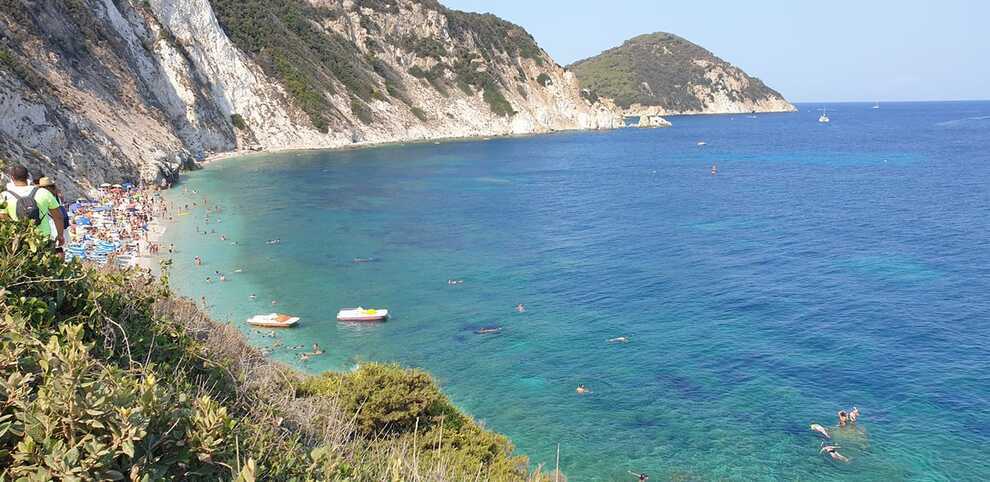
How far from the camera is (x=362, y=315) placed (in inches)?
1275

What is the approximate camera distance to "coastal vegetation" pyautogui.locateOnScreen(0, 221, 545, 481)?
4.47m

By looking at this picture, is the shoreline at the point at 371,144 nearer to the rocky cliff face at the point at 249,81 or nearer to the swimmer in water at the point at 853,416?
the rocky cliff face at the point at 249,81

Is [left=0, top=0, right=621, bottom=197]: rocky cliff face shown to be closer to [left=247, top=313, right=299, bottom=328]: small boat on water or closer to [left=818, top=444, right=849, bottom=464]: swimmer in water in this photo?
[left=247, top=313, right=299, bottom=328]: small boat on water

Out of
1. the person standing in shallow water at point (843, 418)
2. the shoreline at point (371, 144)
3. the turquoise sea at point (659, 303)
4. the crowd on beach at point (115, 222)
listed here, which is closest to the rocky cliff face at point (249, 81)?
the shoreline at point (371, 144)

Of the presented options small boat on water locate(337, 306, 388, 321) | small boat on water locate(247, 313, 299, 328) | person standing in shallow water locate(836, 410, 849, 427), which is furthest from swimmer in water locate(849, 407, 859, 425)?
small boat on water locate(247, 313, 299, 328)

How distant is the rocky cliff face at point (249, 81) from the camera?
61.3m

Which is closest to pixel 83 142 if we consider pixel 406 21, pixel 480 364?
pixel 480 364

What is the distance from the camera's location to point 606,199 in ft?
233

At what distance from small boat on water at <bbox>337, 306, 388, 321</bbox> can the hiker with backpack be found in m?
23.0

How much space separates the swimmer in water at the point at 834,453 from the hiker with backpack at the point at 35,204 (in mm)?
21224

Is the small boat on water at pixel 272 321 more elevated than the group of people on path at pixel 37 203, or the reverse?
the group of people on path at pixel 37 203

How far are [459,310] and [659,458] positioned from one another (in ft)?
51.8

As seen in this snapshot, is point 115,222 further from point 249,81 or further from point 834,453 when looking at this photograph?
point 249,81

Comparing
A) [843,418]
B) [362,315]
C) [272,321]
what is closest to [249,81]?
[272,321]
